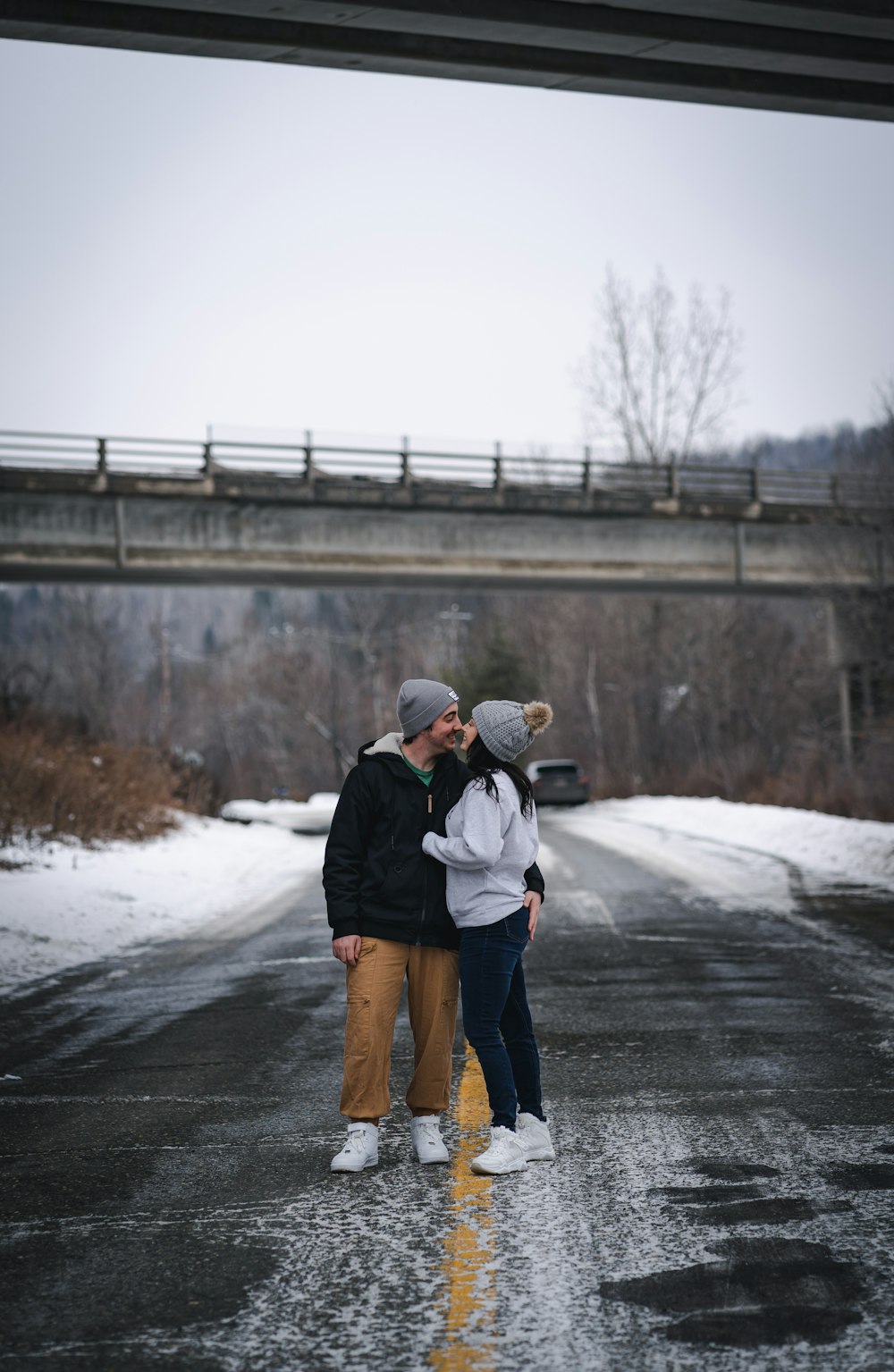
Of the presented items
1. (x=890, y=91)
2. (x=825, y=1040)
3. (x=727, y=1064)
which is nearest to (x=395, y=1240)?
(x=727, y=1064)

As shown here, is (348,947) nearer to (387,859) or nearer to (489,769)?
(387,859)

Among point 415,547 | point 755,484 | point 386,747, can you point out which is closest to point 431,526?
point 415,547

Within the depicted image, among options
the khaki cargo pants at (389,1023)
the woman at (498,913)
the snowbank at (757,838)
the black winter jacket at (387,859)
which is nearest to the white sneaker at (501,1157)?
the woman at (498,913)

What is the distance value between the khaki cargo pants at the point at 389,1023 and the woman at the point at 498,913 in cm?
16

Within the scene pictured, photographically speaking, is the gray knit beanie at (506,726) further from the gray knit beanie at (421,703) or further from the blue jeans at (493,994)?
the blue jeans at (493,994)

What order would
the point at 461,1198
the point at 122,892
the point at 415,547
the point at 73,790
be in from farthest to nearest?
the point at 415,547
the point at 73,790
the point at 122,892
the point at 461,1198

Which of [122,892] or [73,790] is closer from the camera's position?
[122,892]

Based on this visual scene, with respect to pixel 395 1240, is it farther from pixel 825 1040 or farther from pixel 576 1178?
pixel 825 1040

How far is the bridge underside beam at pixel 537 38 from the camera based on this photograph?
30.2 ft

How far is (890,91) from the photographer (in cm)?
1145

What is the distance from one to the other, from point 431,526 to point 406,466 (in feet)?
5.30

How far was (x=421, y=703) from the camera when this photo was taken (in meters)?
5.61

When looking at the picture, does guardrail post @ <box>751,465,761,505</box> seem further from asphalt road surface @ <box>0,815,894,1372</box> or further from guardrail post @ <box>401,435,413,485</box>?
asphalt road surface @ <box>0,815,894,1372</box>

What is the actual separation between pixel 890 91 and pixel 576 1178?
31.6ft
